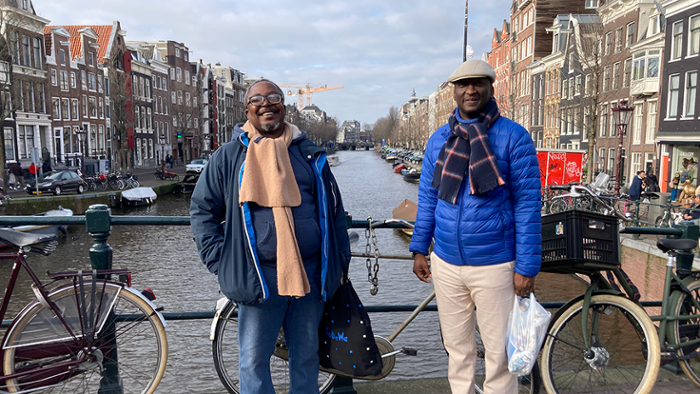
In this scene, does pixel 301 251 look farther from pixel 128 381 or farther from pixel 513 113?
pixel 513 113

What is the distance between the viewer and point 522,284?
228 cm

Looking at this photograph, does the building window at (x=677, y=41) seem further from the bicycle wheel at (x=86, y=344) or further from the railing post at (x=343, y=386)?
the bicycle wheel at (x=86, y=344)

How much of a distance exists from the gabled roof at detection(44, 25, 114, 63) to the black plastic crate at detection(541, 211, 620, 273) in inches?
1665

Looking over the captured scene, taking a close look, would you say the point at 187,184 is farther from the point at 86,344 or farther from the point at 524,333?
the point at 524,333

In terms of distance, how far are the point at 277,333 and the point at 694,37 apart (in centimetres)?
2383

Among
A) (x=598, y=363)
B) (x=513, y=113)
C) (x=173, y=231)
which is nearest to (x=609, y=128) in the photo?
(x=513, y=113)

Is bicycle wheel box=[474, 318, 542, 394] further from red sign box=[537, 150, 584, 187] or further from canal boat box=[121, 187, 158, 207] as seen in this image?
canal boat box=[121, 187, 158, 207]

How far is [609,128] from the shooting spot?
28.8 meters

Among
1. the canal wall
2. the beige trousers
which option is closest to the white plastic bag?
the beige trousers

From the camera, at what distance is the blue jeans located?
89.0 inches

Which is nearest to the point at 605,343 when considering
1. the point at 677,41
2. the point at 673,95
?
the point at 673,95

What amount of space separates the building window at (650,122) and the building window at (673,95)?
2.16m

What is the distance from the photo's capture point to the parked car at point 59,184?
22781mm

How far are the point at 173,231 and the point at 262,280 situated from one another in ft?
65.8
